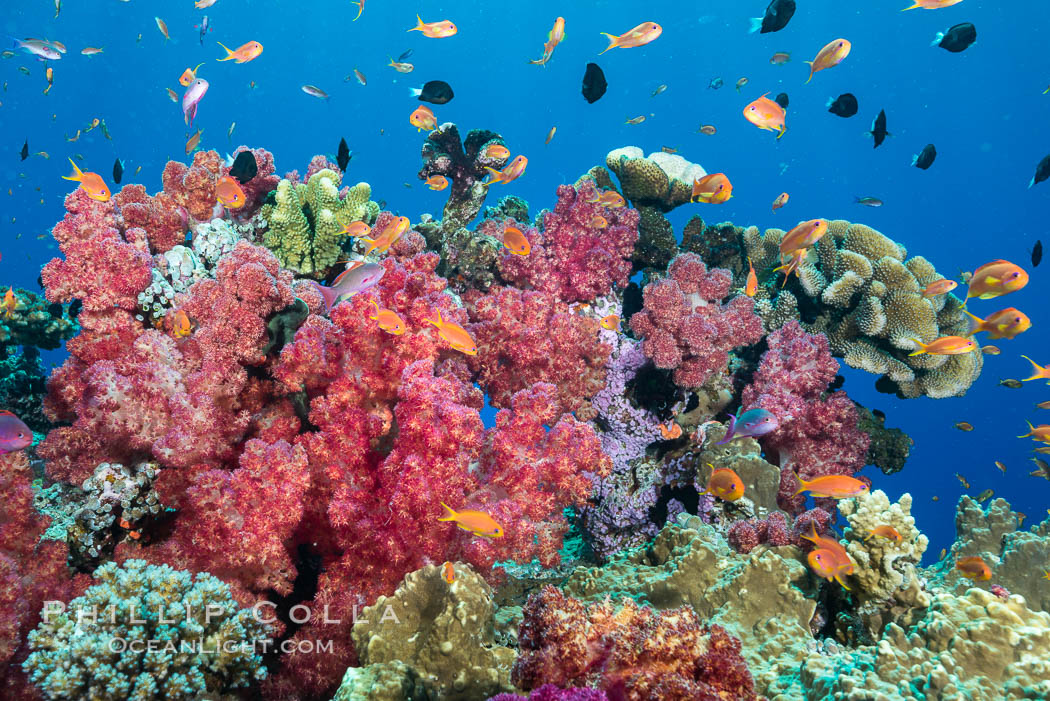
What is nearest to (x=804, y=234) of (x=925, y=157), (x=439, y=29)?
(x=925, y=157)

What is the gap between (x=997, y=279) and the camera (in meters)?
4.95

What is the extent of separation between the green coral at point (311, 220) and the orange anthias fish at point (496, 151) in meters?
1.76

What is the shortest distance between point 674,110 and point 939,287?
104 metres

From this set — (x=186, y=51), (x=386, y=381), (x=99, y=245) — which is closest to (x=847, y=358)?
(x=386, y=381)

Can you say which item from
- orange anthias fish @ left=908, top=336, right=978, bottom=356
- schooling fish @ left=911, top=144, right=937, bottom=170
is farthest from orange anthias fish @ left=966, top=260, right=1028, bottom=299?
schooling fish @ left=911, top=144, right=937, bottom=170

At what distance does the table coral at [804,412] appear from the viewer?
5711 mm

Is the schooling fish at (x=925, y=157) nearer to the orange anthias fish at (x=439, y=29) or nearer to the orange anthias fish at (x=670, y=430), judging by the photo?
the orange anthias fish at (x=670, y=430)

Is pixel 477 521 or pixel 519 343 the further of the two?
pixel 519 343

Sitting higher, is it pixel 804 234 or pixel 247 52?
pixel 247 52

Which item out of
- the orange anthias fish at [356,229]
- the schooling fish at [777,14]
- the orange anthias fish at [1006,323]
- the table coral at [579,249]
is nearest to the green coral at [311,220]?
the orange anthias fish at [356,229]

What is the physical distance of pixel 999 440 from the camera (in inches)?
3091

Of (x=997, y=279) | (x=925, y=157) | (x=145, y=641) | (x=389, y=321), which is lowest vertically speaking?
(x=145, y=641)

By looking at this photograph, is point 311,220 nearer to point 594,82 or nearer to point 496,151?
point 496,151

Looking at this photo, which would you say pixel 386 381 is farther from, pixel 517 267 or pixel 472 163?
pixel 472 163
